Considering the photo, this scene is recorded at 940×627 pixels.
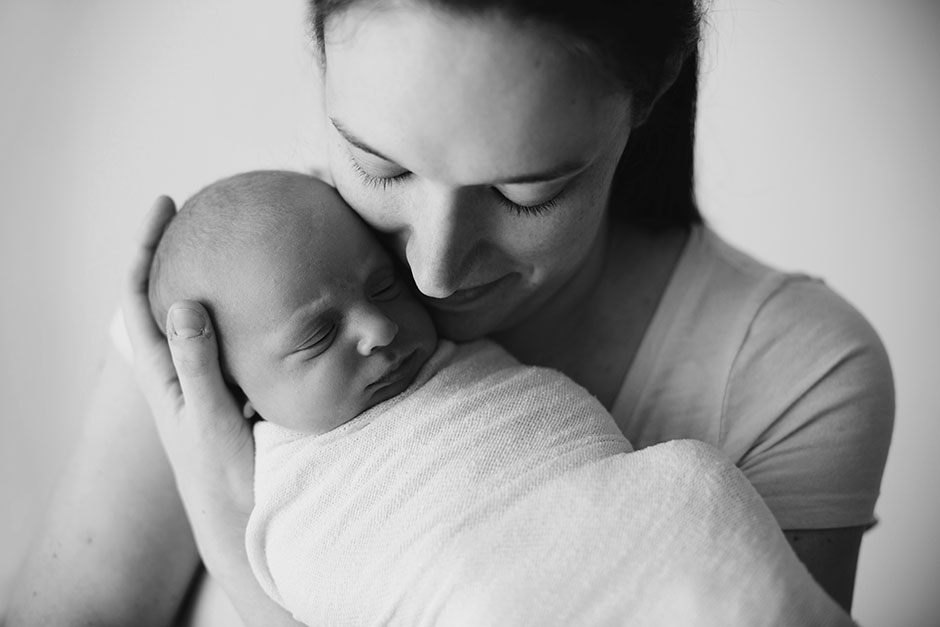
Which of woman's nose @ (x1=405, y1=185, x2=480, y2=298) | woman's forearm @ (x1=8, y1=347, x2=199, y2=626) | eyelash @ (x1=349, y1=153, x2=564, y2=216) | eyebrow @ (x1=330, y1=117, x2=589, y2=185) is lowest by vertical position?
woman's forearm @ (x1=8, y1=347, x2=199, y2=626)

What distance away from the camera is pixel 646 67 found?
2.94ft

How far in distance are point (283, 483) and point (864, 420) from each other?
73 cm

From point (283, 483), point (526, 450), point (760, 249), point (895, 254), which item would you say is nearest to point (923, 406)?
point (895, 254)

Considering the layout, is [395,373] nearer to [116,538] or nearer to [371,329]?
[371,329]

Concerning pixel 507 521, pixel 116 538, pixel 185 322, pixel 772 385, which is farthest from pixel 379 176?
pixel 116 538

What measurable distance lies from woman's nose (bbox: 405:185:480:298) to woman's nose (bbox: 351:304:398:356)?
74mm

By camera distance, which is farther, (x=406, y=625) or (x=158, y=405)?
(x=158, y=405)

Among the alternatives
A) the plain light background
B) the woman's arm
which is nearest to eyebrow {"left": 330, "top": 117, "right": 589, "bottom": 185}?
the woman's arm

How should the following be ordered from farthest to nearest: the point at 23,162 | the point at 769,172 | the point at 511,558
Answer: the point at 769,172
the point at 23,162
the point at 511,558

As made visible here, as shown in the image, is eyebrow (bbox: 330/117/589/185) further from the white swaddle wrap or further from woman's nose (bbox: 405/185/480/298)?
the white swaddle wrap

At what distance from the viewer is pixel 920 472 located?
2.40 metres

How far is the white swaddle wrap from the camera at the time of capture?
853mm

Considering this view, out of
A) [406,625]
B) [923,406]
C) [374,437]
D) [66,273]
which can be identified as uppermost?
[374,437]

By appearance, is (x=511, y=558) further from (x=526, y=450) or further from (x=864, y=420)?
(x=864, y=420)
